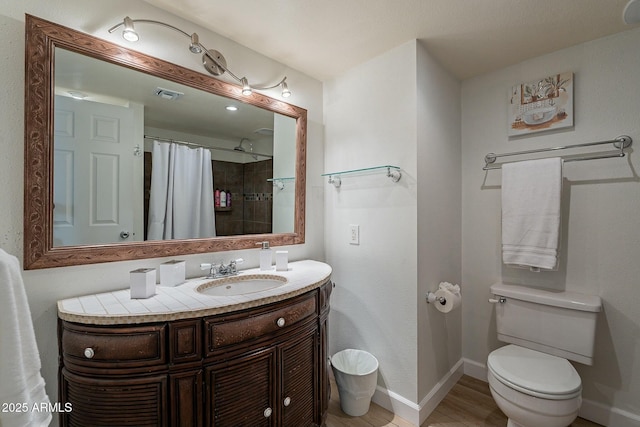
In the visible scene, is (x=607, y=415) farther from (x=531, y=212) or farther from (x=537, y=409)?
(x=531, y=212)

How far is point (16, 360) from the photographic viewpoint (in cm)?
77

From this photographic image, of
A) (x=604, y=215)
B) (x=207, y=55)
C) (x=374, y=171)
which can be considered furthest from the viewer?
(x=374, y=171)

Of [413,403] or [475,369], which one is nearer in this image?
[413,403]

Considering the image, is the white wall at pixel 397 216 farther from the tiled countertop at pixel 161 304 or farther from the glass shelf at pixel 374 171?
the tiled countertop at pixel 161 304

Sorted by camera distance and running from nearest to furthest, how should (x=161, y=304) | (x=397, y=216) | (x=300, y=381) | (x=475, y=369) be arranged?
(x=161, y=304)
(x=300, y=381)
(x=397, y=216)
(x=475, y=369)

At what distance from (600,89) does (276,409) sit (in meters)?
2.53

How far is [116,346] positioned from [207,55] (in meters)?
1.46

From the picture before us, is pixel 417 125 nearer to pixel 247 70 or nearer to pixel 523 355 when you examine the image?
pixel 247 70

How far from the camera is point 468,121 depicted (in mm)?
2250

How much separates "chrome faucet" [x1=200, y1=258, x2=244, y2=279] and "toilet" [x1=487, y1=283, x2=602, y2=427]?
1527mm

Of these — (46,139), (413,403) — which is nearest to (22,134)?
(46,139)

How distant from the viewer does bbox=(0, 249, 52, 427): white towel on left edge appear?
0.75 metres

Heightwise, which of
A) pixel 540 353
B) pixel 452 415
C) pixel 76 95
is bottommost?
pixel 452 415

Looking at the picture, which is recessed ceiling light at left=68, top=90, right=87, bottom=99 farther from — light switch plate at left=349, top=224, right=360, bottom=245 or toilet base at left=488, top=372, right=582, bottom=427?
toilet base at left=488, top=372, right=582, bottom=427
